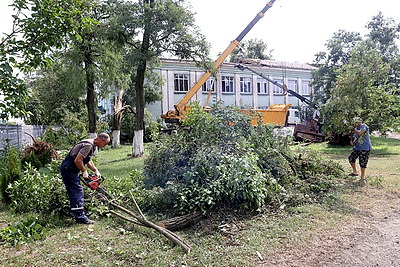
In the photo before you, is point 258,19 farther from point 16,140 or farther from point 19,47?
point 19,47

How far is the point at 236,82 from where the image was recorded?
103 ft

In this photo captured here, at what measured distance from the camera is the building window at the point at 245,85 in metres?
31.8

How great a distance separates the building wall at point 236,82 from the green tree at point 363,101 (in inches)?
439

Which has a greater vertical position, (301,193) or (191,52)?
(191,52)

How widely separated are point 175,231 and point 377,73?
1313 centimetres

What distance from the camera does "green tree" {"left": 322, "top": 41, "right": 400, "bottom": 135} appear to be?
13469 mm

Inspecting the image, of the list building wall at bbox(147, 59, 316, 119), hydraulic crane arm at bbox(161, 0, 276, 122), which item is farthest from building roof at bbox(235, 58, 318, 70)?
hydraulic crane arm at bbox(161, 0, 276, 122)

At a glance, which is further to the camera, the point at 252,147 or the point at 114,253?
the point at 252,147

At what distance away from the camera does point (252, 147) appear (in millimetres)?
7242

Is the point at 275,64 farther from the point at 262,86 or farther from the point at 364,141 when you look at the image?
the point at 364,141

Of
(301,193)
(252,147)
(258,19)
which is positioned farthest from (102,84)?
(301,193)

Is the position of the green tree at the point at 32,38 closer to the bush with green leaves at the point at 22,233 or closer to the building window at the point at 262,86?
the bush with green leaves at the point at 22,233

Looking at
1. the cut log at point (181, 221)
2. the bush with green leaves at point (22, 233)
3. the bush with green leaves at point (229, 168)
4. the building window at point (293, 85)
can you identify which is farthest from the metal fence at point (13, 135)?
the building window at point (293, 85)

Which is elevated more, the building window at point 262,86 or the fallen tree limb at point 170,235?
the building window at point 262,86
